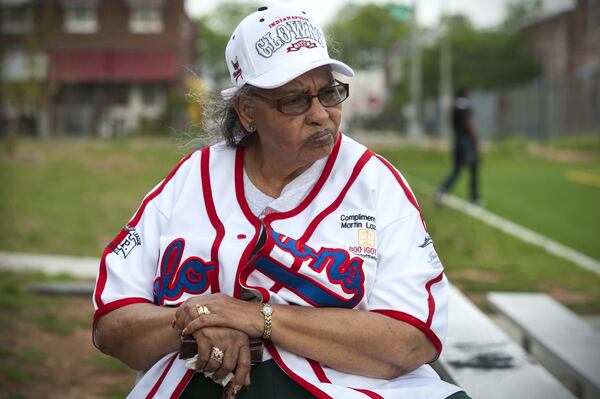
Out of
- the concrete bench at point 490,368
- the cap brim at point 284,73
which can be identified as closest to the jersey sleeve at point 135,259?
the cap brim at point 284,73

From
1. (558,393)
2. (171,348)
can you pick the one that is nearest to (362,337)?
(171,348)

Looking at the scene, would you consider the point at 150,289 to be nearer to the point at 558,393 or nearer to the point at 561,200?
the point at 558,393

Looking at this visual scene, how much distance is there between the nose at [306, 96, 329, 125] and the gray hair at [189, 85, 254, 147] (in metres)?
0.21

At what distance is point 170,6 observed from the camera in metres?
45.9

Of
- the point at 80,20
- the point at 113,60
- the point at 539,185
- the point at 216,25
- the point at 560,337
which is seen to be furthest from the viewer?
the point at 216,25

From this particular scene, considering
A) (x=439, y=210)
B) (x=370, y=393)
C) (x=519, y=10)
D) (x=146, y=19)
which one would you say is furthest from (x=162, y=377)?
(x=519, y=10)

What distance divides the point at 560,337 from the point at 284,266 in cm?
205

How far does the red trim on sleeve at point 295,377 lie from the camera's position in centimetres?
236

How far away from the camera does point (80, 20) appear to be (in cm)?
4656

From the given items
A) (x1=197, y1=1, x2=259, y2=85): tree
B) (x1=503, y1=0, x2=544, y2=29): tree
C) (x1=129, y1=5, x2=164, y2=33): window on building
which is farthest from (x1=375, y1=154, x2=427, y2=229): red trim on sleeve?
(x1=197, y1=1, x2=259, y2=85): tree

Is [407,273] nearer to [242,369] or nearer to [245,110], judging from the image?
[242,369]

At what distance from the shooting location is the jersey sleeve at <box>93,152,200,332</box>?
8.28ft

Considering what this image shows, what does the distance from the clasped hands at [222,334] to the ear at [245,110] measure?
641 millimetres

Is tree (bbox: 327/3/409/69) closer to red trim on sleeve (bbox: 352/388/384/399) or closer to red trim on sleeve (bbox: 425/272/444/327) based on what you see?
red trim on sleeve (bbox: 425/272/444/327)
